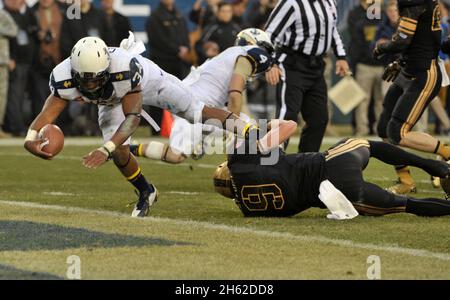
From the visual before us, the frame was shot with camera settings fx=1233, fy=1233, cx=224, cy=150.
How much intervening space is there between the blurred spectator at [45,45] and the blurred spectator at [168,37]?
3.78 ft

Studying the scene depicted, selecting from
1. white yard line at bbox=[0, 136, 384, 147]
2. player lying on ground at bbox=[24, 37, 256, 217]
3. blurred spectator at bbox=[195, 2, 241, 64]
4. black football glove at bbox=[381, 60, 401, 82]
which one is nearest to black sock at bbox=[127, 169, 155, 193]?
player lying on ground at bbox=[24, 37, 256, 217]

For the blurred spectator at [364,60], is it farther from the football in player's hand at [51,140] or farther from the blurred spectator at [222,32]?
the football in player's hand at [51,140]

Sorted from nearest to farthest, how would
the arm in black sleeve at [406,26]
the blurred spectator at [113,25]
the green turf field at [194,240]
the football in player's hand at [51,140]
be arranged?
the green turf field at [194,240]
the football in player's hand at [51,140]
the arm in black sleeve at [406,26]
the blurred spectator at [113,25]

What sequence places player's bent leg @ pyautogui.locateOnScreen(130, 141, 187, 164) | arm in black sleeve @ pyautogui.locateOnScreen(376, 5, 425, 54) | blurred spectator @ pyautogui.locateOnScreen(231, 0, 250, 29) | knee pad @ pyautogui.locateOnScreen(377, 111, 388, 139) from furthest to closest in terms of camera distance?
blurred spectator @ pyautogui.locateOnScreen(231, 0, 250, 29)
knee pad @ pyautogui.locateOnScreen(377, 111, 388, 139)
player's bent leg @ pyautogui.locateOnScreen(130, 141, 187, 164)
arm in black sleeve @ pyautogui.locateOnScreen(376, 5, 425, 54)

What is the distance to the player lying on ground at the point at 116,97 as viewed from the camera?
6824 mm

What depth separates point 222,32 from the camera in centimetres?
1459

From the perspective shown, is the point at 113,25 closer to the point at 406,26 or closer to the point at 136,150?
the point at 136,150

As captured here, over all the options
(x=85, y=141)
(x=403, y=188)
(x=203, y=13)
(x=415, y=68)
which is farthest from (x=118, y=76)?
(x=203, y=13)

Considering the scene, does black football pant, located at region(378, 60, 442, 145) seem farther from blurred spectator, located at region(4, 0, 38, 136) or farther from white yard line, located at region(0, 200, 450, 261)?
blurred spectator, located at region(4, 0, 38, 136)

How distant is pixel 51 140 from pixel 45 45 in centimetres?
784

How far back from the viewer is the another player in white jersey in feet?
28.6

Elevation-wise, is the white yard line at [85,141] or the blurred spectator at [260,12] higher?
the blurred spectator at [260,12]

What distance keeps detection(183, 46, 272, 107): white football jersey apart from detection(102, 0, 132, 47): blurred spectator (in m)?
5.72

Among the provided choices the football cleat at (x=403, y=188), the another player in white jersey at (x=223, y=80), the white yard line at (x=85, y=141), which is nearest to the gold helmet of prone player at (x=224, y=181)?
the another player in white jersey at (x=223, y=80)
